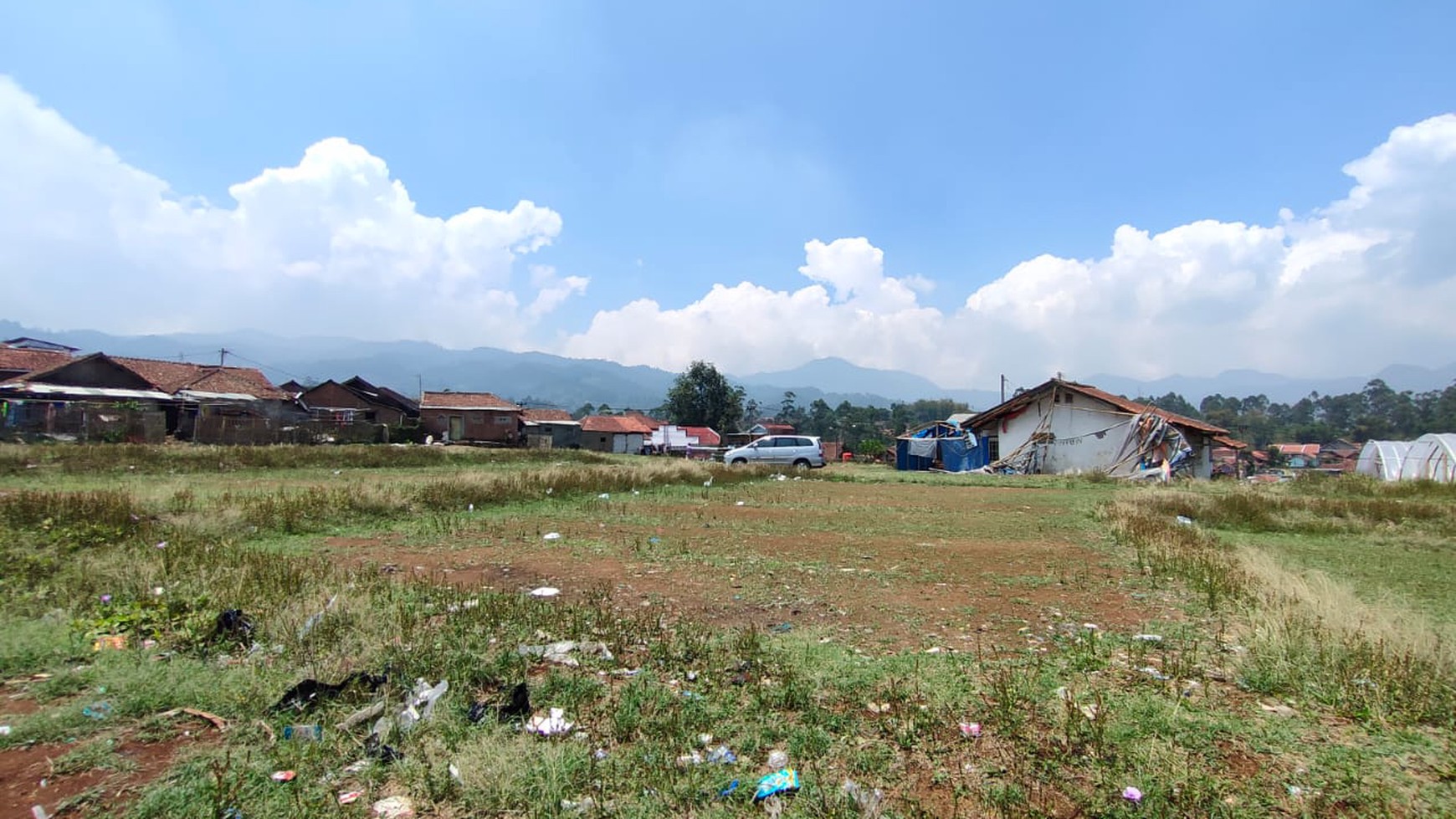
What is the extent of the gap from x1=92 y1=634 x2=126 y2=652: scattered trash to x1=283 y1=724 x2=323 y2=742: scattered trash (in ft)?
6.41

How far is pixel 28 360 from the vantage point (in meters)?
33.2

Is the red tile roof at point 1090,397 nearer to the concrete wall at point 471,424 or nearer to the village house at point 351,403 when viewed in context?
the concrete wall at point 471,424

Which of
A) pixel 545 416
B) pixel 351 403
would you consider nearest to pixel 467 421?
pixel 351 403

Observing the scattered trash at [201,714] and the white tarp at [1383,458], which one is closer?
the scattered trash at [201,714]

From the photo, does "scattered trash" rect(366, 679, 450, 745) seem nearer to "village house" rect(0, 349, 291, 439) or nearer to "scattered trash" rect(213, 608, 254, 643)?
"scattered trash" rect(213, 608, 254, 643)

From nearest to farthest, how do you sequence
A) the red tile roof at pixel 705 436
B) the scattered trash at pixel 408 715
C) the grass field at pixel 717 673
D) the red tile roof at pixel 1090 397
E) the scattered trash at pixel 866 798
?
the scattered trash at pixel 866 798, the grass field at pixel 717 673, the scattered trash at pixel 408 715, the red tile roof at pixel 1090 397, the red tile roof at pixel 705 436

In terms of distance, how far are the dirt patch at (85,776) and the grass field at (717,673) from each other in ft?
0.04

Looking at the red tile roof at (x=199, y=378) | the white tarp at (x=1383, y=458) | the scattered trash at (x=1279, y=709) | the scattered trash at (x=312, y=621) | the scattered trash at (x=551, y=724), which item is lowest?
the scattered trash at (x=551, y=724)

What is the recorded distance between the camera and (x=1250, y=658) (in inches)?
153

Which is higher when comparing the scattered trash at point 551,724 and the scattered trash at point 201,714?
the scattered trash at point 551,724

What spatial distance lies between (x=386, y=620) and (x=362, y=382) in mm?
48680

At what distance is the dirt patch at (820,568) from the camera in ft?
16.7

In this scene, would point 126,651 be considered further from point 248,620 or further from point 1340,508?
point 1340,508

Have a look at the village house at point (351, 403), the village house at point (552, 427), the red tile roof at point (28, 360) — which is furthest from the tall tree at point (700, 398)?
the red tile roof at point (28, 360)
